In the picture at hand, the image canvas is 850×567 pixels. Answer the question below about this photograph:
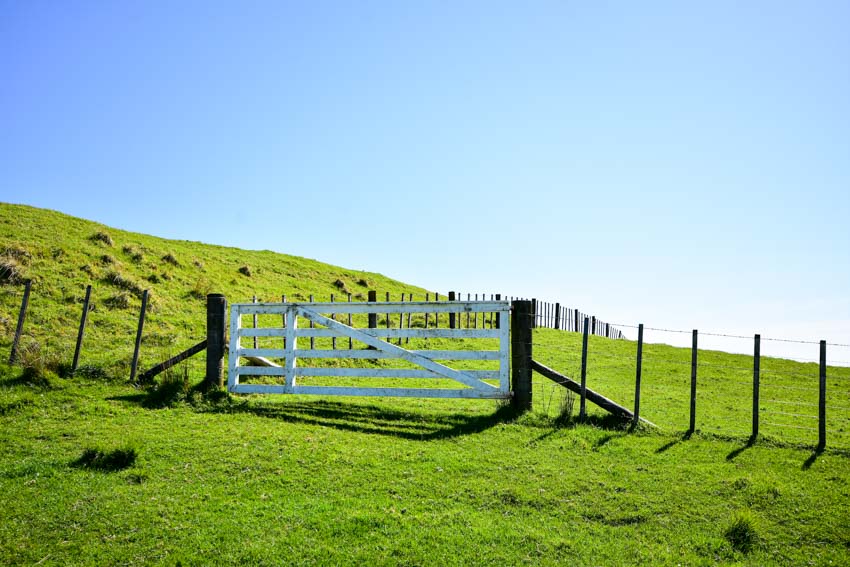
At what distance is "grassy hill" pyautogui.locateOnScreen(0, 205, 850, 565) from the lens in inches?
237

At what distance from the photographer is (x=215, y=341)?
12.4 meters

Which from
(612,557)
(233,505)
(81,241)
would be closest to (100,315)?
(81,241)

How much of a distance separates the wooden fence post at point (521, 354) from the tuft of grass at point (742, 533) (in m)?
4.85

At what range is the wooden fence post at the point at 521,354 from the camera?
11273 millimetres

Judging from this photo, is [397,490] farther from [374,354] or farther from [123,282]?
[123,282]

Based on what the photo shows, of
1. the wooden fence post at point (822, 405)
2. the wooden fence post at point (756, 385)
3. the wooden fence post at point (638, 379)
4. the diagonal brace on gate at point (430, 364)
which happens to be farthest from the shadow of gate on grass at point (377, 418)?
the wooden fence post at point (822, 405)

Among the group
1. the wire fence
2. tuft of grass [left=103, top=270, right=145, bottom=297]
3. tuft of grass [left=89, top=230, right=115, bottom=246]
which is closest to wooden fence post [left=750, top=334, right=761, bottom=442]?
the wire fence

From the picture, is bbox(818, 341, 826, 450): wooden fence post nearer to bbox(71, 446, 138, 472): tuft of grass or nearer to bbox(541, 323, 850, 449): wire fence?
bbox(541, 323, 850, 449): wire fence

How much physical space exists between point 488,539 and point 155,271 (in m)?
25.0

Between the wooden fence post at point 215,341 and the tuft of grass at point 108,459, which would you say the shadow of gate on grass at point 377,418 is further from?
the tuft of grass at point 108,459

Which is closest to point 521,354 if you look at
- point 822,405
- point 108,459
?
point 822,405

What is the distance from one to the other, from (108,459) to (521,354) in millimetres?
7513

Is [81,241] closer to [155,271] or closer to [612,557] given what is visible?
[155,271]

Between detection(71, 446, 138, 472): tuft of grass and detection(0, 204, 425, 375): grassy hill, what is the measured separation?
5325 mm
